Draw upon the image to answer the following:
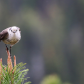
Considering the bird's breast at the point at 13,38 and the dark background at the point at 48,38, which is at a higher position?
the dark background at the point at 48,38

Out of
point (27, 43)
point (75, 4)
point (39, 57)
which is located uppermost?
point (75, 4)

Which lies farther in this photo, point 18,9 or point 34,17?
point 18,9

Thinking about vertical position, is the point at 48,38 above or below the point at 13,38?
above

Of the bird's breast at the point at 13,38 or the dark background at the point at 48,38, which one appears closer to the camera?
the bird's breast at the point at 13,38

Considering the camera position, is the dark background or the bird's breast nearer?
the bird's breast

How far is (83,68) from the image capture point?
64.5 ft

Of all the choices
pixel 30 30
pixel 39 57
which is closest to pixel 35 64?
pixel 39 57

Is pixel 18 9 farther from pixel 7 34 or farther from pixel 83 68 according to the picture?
pixel 7 34

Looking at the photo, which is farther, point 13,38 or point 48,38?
point 48,38

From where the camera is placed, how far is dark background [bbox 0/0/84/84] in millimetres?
19078

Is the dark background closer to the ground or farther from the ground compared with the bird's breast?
farther from the ground

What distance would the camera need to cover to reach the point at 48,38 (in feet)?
68.0

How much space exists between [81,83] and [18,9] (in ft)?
34.1

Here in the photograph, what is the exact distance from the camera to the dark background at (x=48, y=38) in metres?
19.1
